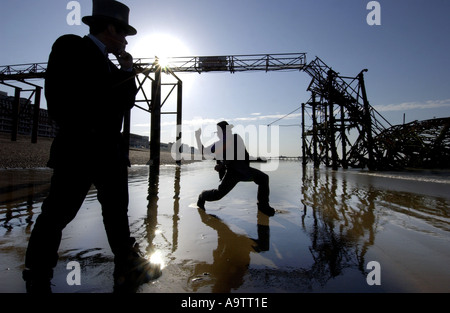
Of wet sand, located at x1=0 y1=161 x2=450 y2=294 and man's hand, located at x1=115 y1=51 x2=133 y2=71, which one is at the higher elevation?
→ man's hand, located at x1=115 y1=51 x2=133 y2=71

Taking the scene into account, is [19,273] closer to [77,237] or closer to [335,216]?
[77,237]

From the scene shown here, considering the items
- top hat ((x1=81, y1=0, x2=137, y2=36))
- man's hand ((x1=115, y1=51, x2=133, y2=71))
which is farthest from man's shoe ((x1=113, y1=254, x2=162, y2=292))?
top hat ((x1=81, y1=0, x2=137, y2=36))

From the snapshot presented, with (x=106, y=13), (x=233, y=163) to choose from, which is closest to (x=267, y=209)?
(x=233, y=163)

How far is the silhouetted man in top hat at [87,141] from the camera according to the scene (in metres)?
1.68

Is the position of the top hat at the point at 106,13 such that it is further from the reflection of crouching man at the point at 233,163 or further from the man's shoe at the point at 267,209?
the man's shoe at the point at 267,209

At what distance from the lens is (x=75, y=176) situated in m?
1.70

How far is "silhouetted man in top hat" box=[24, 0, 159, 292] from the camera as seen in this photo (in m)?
1.68

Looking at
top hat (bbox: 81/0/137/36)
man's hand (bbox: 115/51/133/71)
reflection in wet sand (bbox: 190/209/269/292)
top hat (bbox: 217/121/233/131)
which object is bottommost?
reflection in wet sand (bbox: 190/209/269/292)

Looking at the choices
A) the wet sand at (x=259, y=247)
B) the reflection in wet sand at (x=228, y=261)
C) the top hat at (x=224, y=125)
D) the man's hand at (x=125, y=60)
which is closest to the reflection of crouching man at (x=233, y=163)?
the top hat at (x=224, y=125)

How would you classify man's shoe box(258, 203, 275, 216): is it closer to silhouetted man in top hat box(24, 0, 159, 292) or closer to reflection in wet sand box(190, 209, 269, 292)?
reflection in wet sand box(190, 209, 269, 292)

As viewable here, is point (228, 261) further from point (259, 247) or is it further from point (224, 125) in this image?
point (224, 125)

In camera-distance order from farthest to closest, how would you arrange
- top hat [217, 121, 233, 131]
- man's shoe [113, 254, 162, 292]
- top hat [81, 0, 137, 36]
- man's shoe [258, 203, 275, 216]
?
top hat [217, 121, 233, 131] → man's shoe [258, 203, 275, 216] → top hat [81, 0, 137, 36] → man's shoe [113, 254, 162, 292]
